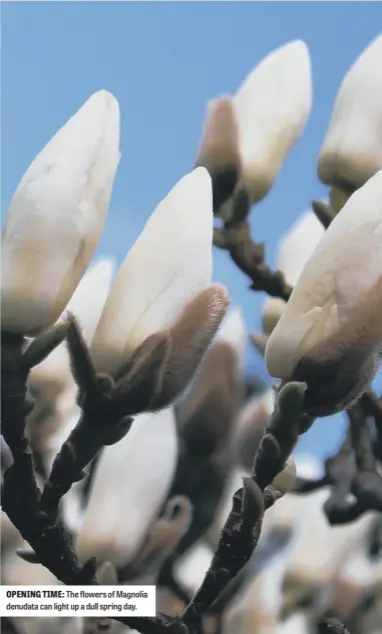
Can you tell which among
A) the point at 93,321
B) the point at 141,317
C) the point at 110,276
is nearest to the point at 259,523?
the point at 141,317

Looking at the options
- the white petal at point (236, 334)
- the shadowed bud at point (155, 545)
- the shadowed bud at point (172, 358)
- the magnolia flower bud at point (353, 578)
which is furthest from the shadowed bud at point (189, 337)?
the magnolia flower bud at point (353, 578)

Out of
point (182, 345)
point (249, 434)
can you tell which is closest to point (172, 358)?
point (182, 345)

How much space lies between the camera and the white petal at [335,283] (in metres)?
0.43

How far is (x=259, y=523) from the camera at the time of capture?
44 cm

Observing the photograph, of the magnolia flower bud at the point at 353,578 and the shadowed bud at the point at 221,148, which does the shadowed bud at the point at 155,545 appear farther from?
the magnolia flower bud at the point at 353,578

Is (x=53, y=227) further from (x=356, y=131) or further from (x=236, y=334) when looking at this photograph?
(x=236, y=334)

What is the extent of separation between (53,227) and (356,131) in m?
0.27

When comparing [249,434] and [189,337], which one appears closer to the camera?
[189,337]

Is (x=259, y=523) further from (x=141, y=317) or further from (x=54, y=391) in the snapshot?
(x=54, y=391)

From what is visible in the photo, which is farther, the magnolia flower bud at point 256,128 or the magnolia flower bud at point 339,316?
the magnolia flower bud at point 256,128

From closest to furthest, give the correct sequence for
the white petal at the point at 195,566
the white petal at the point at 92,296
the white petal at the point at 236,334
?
the white petal at the point at 92,296
the white petal at the point at 236,334
the white petal at the point at 195,566

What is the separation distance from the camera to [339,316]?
0.43m

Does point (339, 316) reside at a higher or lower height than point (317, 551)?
higher

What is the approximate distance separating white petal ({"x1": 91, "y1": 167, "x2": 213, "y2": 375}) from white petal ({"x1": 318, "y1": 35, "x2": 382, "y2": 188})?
0.20 m
